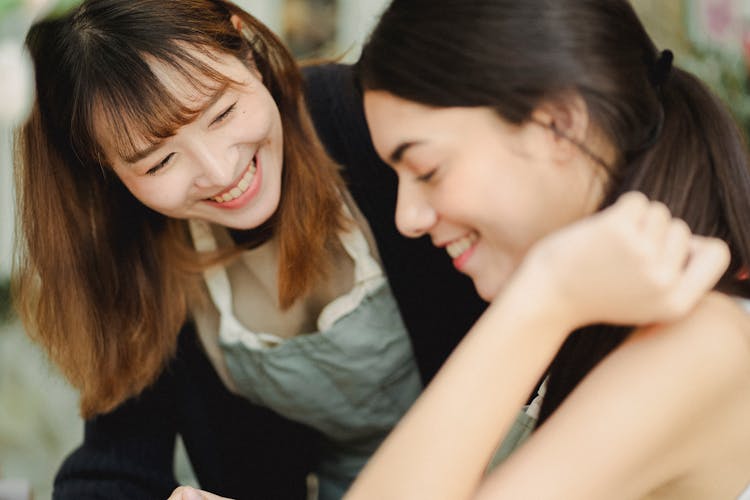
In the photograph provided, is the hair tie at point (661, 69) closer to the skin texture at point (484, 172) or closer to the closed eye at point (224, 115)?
the skin texture at point (484, 172)

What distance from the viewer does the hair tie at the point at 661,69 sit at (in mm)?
1146

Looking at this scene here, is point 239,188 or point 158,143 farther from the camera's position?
point 239,188

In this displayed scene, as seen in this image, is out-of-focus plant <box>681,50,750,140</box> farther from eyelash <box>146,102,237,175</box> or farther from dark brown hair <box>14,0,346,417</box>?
eyelash <box>146,102,237,175</box>

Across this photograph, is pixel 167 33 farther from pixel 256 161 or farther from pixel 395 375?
Answer: pixel 395 375

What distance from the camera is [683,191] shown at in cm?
106

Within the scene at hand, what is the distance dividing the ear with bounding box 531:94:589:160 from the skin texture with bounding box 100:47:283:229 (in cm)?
46

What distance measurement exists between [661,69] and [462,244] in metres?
0.33

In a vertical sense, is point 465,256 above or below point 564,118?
below

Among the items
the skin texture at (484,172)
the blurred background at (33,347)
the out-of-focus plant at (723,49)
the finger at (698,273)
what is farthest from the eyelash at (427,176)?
the out-of-focus plant at (723,49)

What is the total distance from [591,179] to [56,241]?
0.87 metres

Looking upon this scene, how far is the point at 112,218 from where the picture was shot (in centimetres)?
153

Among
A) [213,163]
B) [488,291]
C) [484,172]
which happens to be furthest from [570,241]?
[213,163]

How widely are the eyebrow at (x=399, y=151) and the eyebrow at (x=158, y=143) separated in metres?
0.30

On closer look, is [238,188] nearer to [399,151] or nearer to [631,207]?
[399,151]
